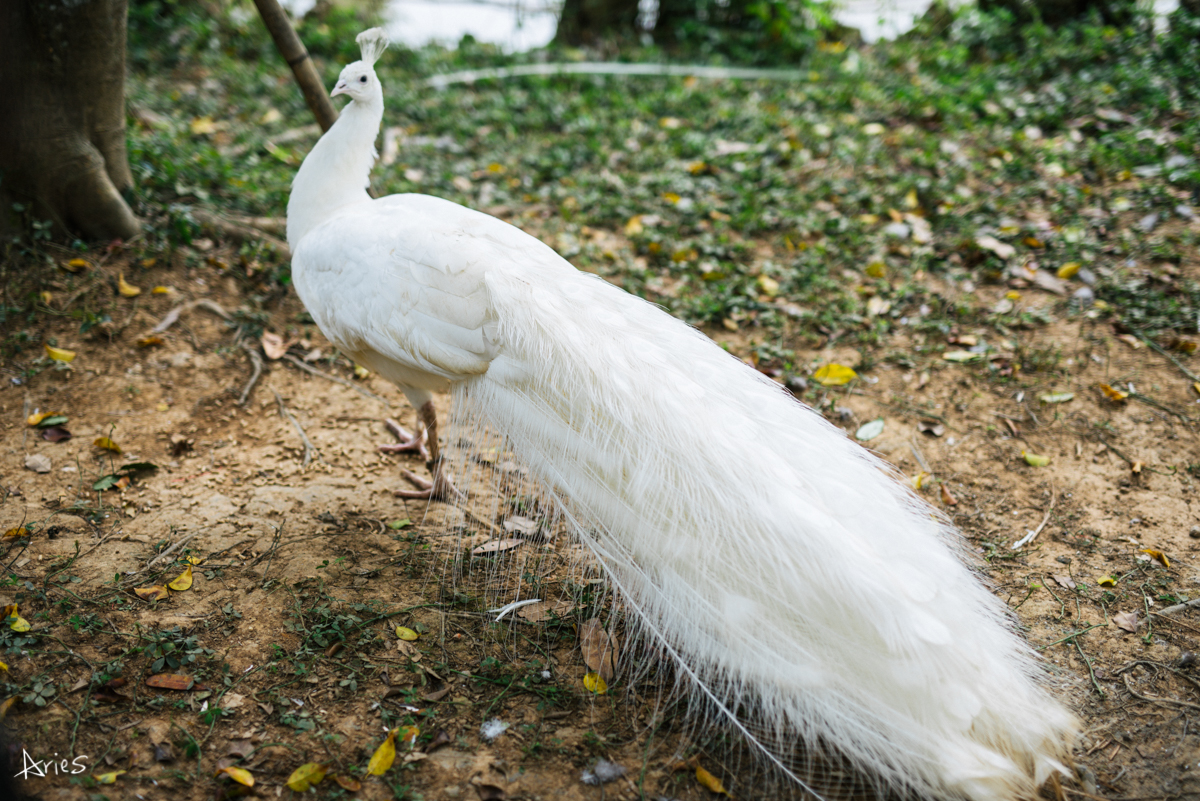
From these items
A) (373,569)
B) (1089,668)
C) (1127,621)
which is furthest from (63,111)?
(1127,621)

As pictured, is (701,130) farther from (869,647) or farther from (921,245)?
(869,647)

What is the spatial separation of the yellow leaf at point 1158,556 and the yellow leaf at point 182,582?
369 centimetres

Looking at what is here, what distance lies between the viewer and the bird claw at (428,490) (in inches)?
127

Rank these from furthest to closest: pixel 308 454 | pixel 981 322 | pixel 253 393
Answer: pixel 981 322
pixel 253 393
pixel 308 454

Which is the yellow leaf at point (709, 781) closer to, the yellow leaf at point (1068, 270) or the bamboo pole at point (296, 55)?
the bamboo pole at point (296, 55)

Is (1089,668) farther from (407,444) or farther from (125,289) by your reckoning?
(125,289)

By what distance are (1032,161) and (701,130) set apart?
2.59 m

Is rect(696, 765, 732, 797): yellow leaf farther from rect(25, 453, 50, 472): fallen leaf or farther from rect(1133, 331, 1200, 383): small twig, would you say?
rect(1133, 331, 1200, 383): small twig

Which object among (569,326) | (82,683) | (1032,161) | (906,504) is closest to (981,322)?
(1032,161)

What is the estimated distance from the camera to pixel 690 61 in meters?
7.63

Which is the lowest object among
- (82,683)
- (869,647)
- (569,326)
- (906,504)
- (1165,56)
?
(82,683)

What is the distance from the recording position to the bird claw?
3224 millimetres

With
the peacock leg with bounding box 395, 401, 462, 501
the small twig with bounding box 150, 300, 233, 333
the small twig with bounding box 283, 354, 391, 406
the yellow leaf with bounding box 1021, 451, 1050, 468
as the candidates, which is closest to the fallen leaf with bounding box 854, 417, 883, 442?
the yellow leaf with bounding box 1021, 451, 1050, 468

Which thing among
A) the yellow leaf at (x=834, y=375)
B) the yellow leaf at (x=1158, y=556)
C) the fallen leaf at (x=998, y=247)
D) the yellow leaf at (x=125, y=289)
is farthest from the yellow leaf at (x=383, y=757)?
the fallen leaf at (x=998, y=247)
